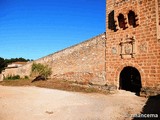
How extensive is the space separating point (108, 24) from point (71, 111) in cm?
785

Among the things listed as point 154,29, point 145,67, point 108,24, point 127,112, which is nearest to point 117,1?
point 108,24

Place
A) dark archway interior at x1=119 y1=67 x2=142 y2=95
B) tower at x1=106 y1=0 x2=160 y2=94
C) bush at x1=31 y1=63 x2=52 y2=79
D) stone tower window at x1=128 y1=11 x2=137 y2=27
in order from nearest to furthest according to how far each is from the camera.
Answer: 1. tower at x1=106 y1=0 x2=160 y2=94
2. stone tower window at x1=128 y1=11 x2=137 y2=27
3. dark archway interior at x1=119 y1=67 x2=142 y2=95
4. bush at x1=31 y1=63 x2=52 y2=79

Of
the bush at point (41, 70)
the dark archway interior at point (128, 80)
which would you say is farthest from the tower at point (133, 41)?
the bush at point (41, 70)

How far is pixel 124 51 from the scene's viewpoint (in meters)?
11.1

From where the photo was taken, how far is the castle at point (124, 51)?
9.93 m

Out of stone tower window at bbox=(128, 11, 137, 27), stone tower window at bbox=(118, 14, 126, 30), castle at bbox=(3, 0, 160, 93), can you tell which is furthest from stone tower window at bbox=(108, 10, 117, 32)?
stone tower window at bbox=(128, 11, 137, 27)

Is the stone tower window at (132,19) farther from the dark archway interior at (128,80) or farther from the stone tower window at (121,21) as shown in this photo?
the dark archway interior at (128,80)

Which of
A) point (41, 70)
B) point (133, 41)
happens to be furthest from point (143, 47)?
point (41, 70)

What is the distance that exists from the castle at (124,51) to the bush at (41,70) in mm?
2855

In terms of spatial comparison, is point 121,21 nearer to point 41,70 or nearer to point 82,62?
point 82,62

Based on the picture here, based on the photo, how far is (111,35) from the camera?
12.2m

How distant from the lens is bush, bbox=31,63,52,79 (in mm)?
17578

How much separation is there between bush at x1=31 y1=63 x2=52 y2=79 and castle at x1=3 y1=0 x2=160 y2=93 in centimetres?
285

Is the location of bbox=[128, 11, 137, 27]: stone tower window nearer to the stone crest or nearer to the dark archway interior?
the stone crest
